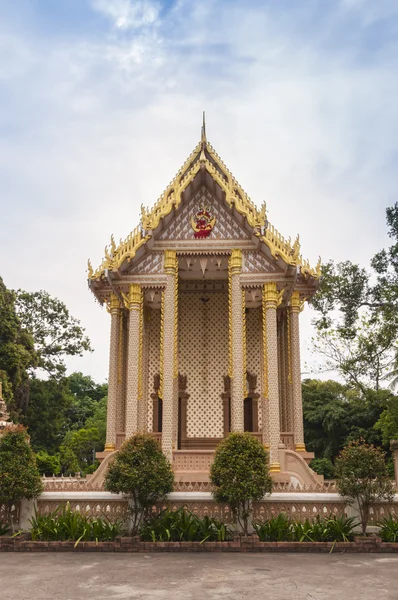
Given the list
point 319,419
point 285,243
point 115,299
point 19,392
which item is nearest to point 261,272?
point 285,243

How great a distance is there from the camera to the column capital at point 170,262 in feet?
43.1

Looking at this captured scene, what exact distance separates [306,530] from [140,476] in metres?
2.66

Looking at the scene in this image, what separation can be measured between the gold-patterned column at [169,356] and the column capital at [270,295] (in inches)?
80.2

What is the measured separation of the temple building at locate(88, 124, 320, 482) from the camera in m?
12.5

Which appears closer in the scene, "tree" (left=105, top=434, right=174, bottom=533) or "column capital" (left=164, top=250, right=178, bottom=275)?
"tree" (left=105, top=434, right=174, bottom=533)

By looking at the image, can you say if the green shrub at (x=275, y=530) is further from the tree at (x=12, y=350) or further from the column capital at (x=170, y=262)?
the tree at (x=12, y=350)

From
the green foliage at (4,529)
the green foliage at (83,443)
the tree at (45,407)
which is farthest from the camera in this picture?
the green foliage at (83,443)

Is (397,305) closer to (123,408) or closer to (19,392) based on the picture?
(123,408)

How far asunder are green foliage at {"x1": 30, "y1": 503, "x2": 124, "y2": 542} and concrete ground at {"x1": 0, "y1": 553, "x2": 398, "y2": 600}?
23.7 inches

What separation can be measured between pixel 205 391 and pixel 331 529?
7.19m

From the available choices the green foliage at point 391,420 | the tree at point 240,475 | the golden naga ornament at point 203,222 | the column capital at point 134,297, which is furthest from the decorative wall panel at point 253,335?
the tree at point 240,475

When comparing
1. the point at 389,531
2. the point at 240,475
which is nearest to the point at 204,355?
the point at 240,475

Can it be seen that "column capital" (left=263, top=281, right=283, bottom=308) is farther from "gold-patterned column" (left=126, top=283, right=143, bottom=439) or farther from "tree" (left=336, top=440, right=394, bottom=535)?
"tree" (left=336, top=440, right=394, bottom=535)

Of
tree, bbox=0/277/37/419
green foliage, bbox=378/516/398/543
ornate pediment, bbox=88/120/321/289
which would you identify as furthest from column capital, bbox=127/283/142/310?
tree, bbox=0/277/37/419
